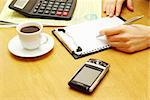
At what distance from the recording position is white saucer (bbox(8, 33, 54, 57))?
90 centimetres

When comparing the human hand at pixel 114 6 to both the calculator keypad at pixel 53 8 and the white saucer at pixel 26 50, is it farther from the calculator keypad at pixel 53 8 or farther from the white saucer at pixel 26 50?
the white saucer at pixel 26 50

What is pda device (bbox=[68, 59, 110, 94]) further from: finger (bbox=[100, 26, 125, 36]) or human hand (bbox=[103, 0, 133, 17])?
human hand (bbox=[103, 0, 133, 17])

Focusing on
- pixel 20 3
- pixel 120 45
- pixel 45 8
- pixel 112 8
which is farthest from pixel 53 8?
pixel 120 45

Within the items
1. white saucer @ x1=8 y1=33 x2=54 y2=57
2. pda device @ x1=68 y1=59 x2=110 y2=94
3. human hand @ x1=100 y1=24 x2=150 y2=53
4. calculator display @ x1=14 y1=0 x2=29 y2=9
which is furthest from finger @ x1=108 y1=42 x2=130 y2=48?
calculator display @ x1=14 y1=0 x2=29 y2=9

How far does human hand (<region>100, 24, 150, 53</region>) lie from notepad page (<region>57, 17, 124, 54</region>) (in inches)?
1.4

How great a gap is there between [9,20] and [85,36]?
0.31 metres

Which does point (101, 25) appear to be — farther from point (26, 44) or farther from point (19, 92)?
point (19, 92)

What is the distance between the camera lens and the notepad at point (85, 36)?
93 centimetres

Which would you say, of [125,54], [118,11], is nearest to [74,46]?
[125,54]

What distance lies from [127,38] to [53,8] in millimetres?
345

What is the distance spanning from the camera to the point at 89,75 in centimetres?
79

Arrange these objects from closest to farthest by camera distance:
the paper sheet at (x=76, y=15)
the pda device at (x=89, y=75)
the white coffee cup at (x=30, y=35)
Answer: the pda device at (x=89, y=75)
the white coffee cup at (x=30, y=35)
the paper sheet at (x=76, y=15)

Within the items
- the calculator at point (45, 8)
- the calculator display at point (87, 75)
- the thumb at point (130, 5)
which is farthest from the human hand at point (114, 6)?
the calculator display at point (87, 75)

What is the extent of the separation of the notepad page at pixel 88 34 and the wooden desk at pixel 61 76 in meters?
0.03
